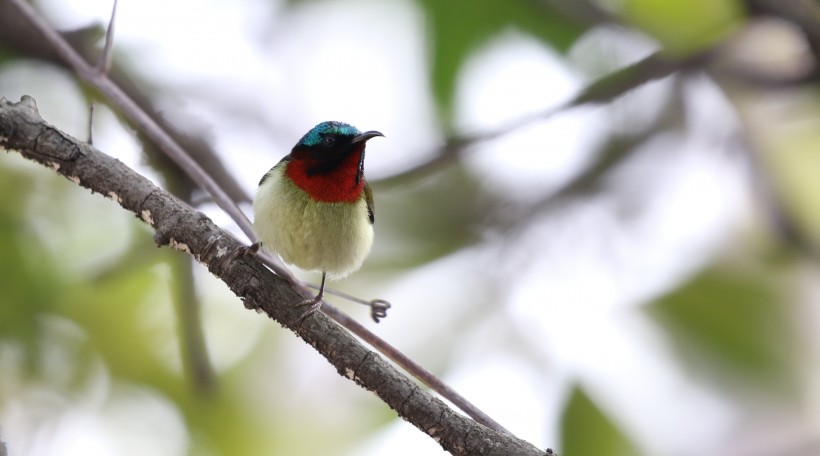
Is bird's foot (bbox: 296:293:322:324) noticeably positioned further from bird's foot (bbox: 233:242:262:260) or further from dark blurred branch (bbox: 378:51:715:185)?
dark blurred branch (bbox: 378:51:715:185)

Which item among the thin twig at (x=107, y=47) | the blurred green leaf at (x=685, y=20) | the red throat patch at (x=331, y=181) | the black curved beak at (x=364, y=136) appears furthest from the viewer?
the blurred green leaf at (x=685, y=20)

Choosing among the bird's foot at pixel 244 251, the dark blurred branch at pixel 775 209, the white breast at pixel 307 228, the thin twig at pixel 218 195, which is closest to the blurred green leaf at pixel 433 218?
the dark blurred branch at pixel 775 209

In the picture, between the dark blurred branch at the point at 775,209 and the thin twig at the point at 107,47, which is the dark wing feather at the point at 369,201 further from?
the dark blurred branch at the point at 775,209

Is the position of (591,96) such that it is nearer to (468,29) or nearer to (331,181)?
(468,29)

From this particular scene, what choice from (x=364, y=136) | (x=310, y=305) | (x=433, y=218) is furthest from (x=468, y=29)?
(x=310, y=305)

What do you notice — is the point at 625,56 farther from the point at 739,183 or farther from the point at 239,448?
the point at 239,448

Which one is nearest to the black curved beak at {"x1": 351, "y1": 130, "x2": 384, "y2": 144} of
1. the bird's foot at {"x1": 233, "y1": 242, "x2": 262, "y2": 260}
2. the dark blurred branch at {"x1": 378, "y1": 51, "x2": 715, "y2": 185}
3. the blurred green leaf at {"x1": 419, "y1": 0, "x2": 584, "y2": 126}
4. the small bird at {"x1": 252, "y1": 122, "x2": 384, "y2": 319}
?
the small bird at {"x1": 252, "y1": 122, "x2": 384, "y2": 319}
